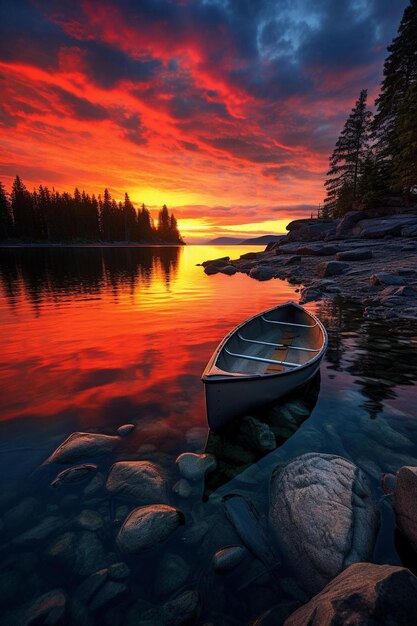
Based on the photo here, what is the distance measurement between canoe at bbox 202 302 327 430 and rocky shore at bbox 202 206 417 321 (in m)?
5.48

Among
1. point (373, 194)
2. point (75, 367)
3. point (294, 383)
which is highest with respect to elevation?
point (373, 194)

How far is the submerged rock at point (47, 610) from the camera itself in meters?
2.69

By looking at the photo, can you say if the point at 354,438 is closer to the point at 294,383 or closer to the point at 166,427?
the point at 294,383

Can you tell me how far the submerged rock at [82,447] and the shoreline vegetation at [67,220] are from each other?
105863 mm

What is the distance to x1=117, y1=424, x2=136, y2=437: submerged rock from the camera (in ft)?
18.1

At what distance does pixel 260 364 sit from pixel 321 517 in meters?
4.61

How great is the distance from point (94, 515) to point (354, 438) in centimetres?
451

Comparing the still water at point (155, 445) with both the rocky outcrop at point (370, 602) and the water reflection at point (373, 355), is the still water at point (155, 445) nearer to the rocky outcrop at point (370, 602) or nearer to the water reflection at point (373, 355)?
the water reflection at point (373, 355)

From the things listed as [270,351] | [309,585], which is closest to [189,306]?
[270,351]

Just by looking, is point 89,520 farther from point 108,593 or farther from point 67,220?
point 67,220

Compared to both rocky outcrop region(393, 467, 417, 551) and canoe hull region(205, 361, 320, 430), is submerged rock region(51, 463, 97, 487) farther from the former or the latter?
rocky outcrop region(393, 467, 417, 551)

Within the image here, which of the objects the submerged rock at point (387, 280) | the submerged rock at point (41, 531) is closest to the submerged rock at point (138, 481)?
the submerged rock at point (41, 531)

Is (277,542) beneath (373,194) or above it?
beneath

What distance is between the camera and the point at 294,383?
5867mm
